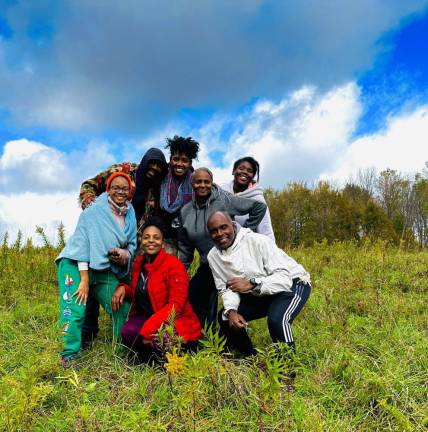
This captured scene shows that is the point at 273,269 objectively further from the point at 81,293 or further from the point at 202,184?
the point at 81,293

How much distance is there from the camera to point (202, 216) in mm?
4051

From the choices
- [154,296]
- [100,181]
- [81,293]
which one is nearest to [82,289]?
[81,293]

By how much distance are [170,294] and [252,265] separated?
29.4 inches

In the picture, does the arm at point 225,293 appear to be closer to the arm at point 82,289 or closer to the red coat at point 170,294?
the red coat at point 170,294

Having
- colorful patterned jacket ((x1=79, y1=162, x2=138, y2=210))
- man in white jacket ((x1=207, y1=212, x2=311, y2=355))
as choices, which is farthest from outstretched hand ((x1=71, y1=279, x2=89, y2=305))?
man in white jacket ((x1=207, y1=212, x2=311, y2=355))

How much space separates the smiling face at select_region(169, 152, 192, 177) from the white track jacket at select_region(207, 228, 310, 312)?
0.98 m

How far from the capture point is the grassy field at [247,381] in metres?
2.62

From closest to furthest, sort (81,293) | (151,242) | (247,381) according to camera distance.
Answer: (247,381)
(81,293)
(151,242)

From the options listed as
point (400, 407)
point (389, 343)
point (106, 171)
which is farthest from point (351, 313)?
point (106, 171)

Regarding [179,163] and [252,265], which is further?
[179,163]

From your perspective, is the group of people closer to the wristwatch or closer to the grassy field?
the wristwatch

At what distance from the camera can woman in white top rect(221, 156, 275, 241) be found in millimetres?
4699

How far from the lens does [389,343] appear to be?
4.05m

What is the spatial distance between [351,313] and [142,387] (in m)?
2.90
